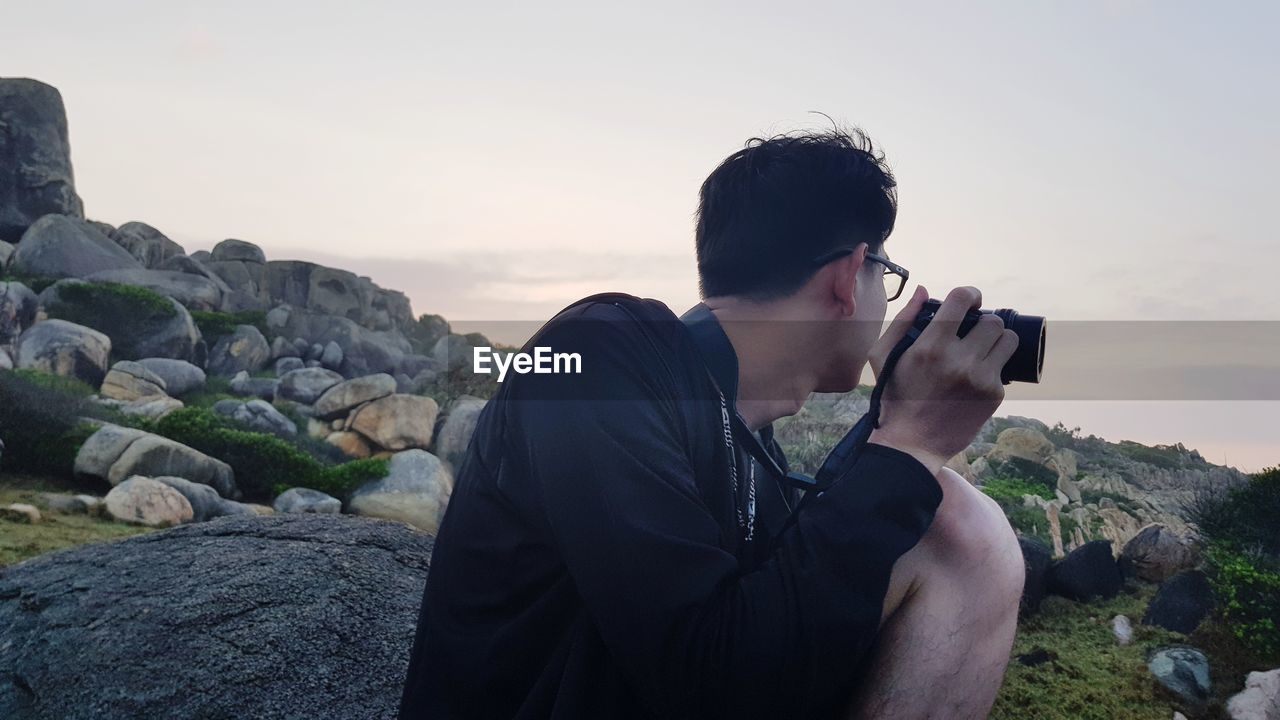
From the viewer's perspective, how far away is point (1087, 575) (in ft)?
26.0

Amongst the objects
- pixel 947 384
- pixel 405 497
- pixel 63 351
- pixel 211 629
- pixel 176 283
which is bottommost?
pixel 405 497

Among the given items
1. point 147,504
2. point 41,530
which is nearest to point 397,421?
point 147,504

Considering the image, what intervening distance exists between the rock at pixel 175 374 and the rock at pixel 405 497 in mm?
10247

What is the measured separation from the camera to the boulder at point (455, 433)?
16.3 meters

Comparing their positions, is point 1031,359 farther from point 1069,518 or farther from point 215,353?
point 215,353

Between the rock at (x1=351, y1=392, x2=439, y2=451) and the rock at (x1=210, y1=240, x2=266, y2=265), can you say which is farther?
the rock at (x1=210, y1=240, x2=266, y2=265)

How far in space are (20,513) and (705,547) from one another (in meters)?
9.26

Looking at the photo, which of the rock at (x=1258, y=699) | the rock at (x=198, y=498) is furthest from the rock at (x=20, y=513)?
the rock at (x=1258, y=699)

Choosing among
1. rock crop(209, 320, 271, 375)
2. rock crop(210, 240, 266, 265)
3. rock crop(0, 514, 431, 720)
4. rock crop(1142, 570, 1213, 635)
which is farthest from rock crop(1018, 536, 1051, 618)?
rock crop(210, 240, 266, 265)

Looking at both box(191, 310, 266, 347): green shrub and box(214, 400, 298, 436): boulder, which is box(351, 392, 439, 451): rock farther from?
box(191, 310, 266, 347): green shrub

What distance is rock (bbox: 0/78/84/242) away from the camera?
2984 cm

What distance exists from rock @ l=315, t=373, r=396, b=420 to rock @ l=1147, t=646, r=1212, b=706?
14.3 m

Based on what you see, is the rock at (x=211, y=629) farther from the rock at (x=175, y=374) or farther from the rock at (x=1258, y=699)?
the rock at (x=175, y=374)

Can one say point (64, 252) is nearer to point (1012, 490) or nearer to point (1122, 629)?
point (1012, 490)
